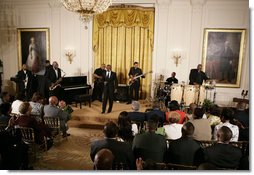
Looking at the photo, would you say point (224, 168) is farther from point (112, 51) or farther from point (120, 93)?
point (112, 51)

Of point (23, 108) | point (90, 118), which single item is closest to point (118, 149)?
point (23, 108)

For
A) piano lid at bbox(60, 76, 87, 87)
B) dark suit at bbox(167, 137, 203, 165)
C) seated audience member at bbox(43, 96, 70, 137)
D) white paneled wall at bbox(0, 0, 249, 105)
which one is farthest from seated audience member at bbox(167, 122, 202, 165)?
white paneled wall at bbox(0, 0, 249, 105)

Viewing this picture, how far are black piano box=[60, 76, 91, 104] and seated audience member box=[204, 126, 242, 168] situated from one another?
6.25 meters

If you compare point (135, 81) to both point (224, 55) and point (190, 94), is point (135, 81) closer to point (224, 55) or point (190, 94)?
point (190, 94)

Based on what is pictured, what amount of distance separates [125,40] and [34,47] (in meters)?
3.87

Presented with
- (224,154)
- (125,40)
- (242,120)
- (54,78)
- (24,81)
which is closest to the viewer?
(224,154)

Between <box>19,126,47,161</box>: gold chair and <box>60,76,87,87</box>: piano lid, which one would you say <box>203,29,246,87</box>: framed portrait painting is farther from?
<box>19,126,47,161</box>: gold chair

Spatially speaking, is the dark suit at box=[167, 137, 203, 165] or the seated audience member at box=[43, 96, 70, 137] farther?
the seated audience member at box=[43, 96, 70, 137]

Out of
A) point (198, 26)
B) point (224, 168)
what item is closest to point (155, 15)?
point (198, 26)

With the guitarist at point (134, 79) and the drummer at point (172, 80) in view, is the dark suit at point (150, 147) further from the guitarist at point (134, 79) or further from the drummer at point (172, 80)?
the drummer at point (172, 80)

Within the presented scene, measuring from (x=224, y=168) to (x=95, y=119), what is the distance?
4.67m

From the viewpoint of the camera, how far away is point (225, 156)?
2990mm

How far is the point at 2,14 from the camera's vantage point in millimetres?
10930

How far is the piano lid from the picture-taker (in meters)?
8.96
